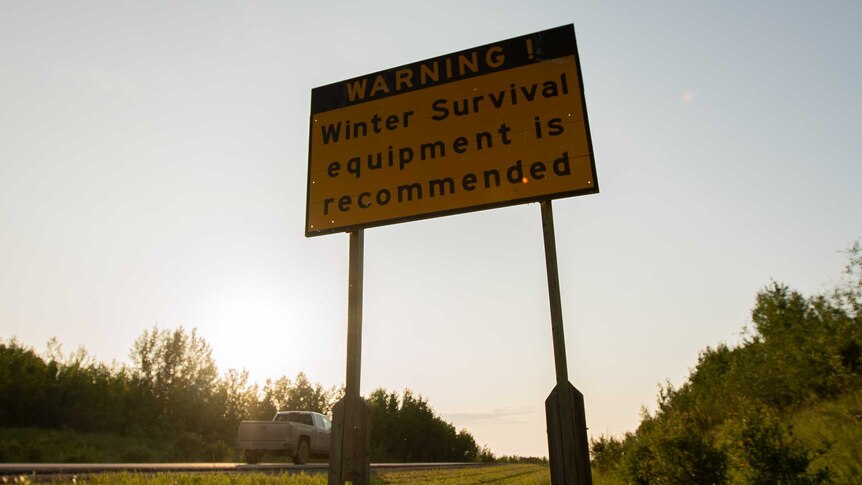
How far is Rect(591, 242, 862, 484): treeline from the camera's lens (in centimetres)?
941

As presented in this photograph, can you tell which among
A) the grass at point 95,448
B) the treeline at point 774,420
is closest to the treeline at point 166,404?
the grass at point 95,448

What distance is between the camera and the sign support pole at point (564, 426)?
13.9 feet

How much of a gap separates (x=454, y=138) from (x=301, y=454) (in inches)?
625

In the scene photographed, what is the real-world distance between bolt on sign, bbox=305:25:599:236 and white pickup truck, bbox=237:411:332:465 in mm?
13759

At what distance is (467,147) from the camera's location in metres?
5.71

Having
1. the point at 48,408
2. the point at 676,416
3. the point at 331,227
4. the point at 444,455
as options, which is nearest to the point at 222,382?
the point at 48,408

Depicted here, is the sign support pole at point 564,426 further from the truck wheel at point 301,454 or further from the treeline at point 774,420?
the truck wheel at point 301,454

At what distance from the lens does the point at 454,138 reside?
5.82 metres

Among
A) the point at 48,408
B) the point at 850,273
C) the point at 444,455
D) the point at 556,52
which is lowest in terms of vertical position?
the point at 444,455

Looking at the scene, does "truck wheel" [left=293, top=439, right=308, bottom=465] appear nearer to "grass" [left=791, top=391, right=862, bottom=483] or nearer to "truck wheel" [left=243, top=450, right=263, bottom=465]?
"truck wheel" [left=243, top=450, right=263, bottom=465]

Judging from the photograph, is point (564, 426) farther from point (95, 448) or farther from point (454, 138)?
point (95, 448)

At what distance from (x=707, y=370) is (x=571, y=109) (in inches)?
2632

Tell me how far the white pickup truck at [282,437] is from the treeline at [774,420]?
10.4 m

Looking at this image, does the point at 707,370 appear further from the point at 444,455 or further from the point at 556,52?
the point at 556,52
